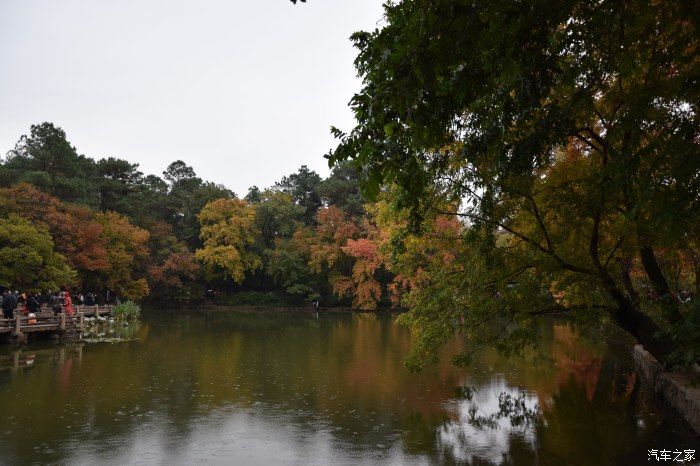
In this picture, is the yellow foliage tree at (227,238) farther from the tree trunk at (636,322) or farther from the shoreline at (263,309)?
the tree trunk at (636,322)

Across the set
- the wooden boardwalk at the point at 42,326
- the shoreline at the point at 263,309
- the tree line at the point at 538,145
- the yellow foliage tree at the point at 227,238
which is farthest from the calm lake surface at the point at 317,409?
the yellow foliage tree at the point at 227,238

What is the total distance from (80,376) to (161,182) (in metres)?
43.3

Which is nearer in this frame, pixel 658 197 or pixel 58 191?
pixel 658 197

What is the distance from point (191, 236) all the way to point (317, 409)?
34649mm

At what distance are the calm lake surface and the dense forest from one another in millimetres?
15352

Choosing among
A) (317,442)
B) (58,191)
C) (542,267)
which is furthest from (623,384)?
(58,191)

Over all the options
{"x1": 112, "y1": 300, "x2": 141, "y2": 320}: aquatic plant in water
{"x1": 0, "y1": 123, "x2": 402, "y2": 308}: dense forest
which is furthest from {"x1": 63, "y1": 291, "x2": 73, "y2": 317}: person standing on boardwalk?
{"x1": 0, "y1": 123, "x2": 402, "y2": 308}: dense forest

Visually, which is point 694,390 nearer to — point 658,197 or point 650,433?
point 650,433

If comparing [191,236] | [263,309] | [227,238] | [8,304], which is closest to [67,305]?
[8,304]

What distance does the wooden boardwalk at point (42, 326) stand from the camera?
56.8 ft

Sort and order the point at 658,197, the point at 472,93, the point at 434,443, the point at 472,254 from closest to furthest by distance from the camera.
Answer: the point at 658,197 → the point at 472,93 → the point at 434,443 → the point at 472,254

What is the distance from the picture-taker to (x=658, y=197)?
450 centimetres

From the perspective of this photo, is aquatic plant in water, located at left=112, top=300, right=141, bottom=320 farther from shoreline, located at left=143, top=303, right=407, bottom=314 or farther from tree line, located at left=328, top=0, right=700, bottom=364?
tree line, located at left=328, top=0, right=700, bottom=364

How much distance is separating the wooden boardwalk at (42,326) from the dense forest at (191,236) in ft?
30.1
